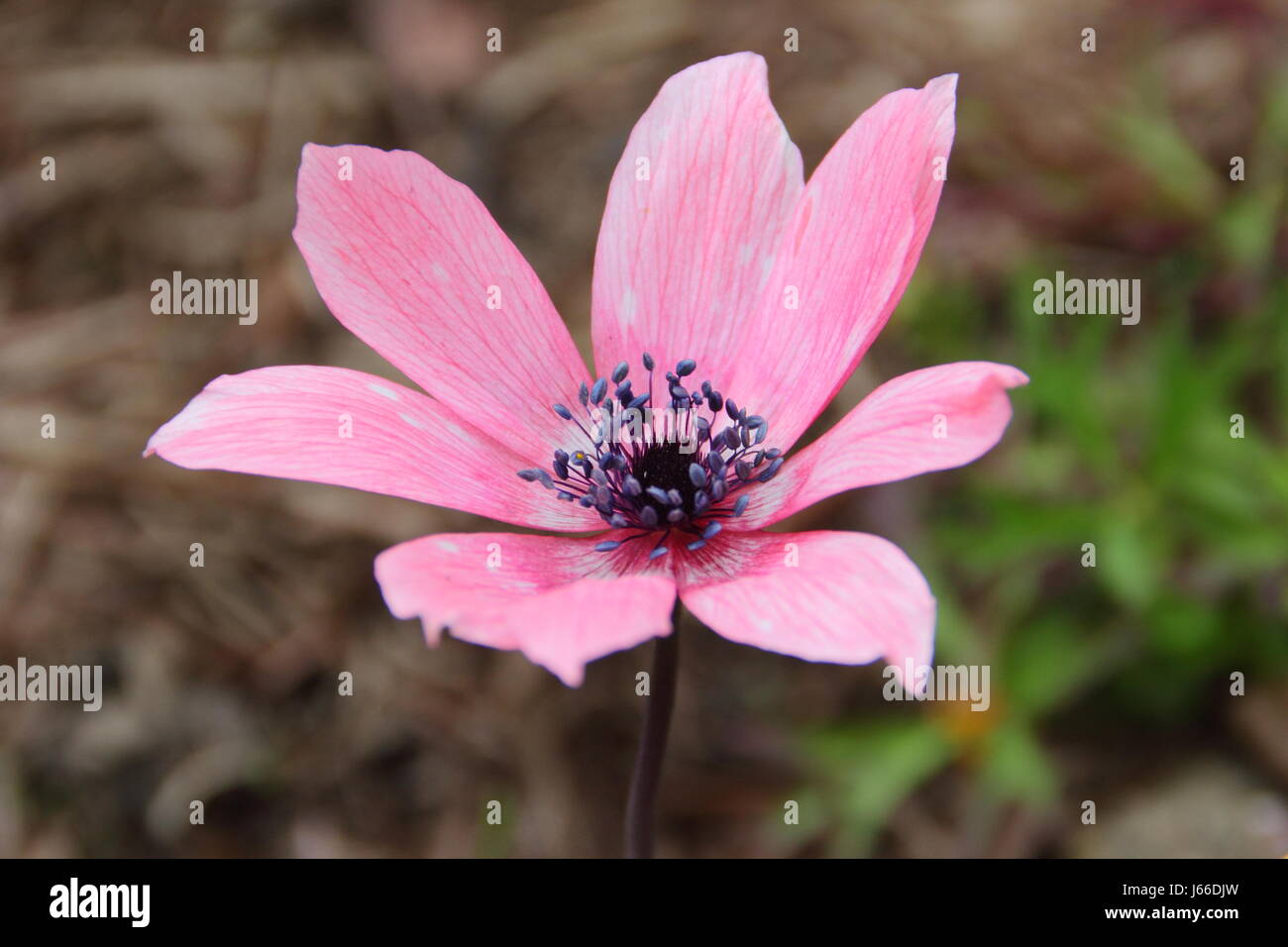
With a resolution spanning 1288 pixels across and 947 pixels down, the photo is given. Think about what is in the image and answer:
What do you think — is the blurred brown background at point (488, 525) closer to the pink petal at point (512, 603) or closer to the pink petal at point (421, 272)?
the pink petal at point (421, 272)

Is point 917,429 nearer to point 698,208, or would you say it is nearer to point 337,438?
point 698,208

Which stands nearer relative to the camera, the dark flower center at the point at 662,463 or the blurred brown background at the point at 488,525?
the dark flower center at the point at 662,463
